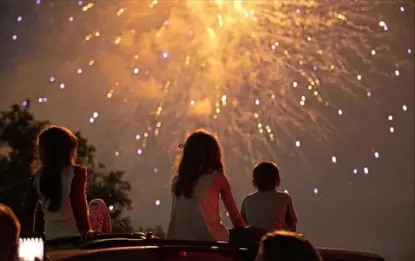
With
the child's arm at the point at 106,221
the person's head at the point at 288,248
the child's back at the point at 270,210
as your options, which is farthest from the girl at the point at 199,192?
the person's head at the point at 288,248

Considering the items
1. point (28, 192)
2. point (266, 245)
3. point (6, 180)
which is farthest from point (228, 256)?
point (6, 180)

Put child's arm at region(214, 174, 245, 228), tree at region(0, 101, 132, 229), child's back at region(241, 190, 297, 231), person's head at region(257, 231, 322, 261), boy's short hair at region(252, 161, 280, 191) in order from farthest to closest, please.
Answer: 1. tree at region(0, 101, 132, 229)
2. boy's short hair at region(252, 161, 280, 191)
3. child's back at region(241, 190, 297, 231)
4. child's arm at region(214, 174, 245, 228)
5. person's head at region(257, 231, 322, 261)

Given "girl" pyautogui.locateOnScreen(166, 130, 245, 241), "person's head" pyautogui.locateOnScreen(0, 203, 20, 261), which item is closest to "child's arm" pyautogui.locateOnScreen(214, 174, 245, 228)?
"girl" pyautogui.locateOnScreen(166, 130, 245, 241)

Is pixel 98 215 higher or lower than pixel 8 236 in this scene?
higher

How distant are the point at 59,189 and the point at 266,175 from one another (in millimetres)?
1800

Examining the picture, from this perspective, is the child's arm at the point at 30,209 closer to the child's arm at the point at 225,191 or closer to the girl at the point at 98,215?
the girl at the point at 98,215

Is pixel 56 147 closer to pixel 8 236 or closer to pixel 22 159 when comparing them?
pixel 8 236

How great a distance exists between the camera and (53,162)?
515 cm

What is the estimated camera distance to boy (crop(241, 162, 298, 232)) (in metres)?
6.22

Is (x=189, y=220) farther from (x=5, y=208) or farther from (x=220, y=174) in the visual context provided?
(x=5, y=208)

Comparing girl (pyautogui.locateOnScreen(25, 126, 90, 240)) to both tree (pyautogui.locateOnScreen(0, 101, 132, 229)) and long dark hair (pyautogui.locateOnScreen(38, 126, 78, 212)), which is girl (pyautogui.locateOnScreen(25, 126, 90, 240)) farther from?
tree (pyautogui.locateOnScreen(0, 101, 132, 229))

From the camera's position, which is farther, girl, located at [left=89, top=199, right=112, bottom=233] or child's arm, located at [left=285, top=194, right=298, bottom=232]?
child's arm, located at [left=285, top=194, right=298, bottom=232]

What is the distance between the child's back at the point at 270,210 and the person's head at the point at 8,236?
287 cm

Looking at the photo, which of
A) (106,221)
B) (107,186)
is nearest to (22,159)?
(107,186)
